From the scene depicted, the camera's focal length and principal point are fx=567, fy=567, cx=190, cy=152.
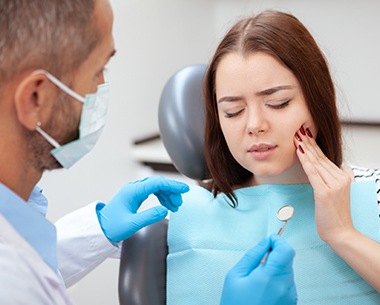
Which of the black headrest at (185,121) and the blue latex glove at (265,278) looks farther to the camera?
the black headrest at (185,121)

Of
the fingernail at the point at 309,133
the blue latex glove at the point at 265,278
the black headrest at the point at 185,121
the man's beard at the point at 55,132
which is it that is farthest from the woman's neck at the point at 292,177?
the man's beard at the point at 55,132

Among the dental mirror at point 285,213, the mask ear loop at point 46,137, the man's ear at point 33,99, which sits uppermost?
the man's ear at point 33,99

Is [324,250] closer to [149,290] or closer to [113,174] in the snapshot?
[149,290]

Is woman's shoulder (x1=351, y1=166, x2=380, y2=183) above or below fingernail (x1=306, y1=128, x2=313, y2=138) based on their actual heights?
below

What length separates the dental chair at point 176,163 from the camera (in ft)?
4.29

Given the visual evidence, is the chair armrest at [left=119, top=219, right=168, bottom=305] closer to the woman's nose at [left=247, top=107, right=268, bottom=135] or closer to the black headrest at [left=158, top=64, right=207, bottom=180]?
the black headrest at [left=158, top=64, right=207, bottom=180]

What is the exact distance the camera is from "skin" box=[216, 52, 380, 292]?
Answer: 45.4 inches

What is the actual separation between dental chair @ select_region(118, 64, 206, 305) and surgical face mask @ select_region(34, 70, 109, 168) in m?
0.37

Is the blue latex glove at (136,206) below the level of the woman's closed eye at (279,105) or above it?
below

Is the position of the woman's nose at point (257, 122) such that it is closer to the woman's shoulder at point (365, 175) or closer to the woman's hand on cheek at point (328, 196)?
the woman's hand on cheek at point (328, 196)

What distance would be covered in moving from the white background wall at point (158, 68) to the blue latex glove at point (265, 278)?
46.2 inches

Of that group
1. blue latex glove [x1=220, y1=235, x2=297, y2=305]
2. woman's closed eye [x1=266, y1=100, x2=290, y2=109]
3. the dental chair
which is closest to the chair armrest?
the dental chair

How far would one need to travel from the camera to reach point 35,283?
0.96 metres

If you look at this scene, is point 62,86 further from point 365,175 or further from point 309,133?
point 365,175
